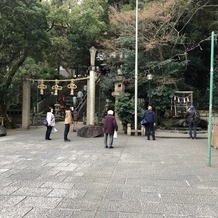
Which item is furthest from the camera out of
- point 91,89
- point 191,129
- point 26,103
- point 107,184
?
point 26,103

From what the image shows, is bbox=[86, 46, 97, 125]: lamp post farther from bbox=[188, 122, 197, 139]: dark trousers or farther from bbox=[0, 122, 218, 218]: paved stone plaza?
bbox=[0, 122, 218, 218]: paved stone plaza

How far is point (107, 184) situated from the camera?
6.32m

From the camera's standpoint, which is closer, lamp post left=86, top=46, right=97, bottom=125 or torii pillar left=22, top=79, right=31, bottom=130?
lamp post left=86, top=46, right=97, bottom=125

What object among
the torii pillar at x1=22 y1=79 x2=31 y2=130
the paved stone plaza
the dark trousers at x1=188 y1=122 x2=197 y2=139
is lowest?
the paved stone plaza

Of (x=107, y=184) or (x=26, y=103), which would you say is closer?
(x=107, y=184)

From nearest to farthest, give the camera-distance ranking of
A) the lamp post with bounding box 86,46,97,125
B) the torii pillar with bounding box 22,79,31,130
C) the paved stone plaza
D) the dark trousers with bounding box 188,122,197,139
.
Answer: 1. the paved stone plaza
2. the dark trousers with bounding box 188,122,197,139
3. the lamp post with bounding box 86,46,97,125
4. the torii pillar with bounding box 22,79,31,130

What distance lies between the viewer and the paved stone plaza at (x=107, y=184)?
4727mm

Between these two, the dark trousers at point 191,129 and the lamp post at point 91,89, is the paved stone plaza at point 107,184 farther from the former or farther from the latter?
the lamp post at point 91,89

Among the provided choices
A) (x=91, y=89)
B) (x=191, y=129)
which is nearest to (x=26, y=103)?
(x=91, y=89)

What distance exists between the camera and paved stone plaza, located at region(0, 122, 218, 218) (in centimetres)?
473

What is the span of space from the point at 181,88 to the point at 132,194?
16540 mm

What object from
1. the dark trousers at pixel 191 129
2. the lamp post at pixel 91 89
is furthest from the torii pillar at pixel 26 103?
the dark trousers at pixel 191 129

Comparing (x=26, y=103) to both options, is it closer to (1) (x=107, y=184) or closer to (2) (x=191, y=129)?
(2) (x=191, y=129)

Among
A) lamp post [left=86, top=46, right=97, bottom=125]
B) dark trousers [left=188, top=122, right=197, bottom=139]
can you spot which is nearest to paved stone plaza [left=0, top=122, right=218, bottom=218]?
dark trousers [left=188, top=122, right=197, bottom=139]
